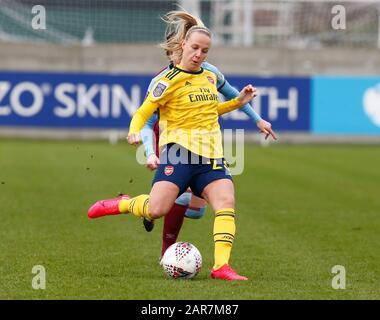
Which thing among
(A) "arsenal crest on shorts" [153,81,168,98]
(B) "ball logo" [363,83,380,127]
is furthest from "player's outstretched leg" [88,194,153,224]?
(B) "ball logo" [363,83,380,127]

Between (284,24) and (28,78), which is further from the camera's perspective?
(284,24)

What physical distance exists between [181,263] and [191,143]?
0.88 metres

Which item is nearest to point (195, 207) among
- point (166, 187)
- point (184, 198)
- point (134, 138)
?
point (184, 198)

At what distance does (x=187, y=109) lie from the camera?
7652 millimetres

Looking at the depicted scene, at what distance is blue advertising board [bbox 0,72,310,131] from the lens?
2278 centimetres

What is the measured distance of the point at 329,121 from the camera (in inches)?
931

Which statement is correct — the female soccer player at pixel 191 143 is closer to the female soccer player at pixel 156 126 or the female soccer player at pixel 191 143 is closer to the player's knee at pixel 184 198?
the female soccer player at pixel 156 126

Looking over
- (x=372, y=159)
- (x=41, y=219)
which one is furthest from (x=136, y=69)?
(x=41, y=219)

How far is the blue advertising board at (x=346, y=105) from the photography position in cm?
2345

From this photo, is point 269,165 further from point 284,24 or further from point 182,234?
point 284,24

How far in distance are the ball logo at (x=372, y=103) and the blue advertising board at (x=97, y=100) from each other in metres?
1.32

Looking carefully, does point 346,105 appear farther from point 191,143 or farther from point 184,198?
point 191,143

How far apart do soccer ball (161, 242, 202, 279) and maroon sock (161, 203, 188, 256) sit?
0.70 meters
